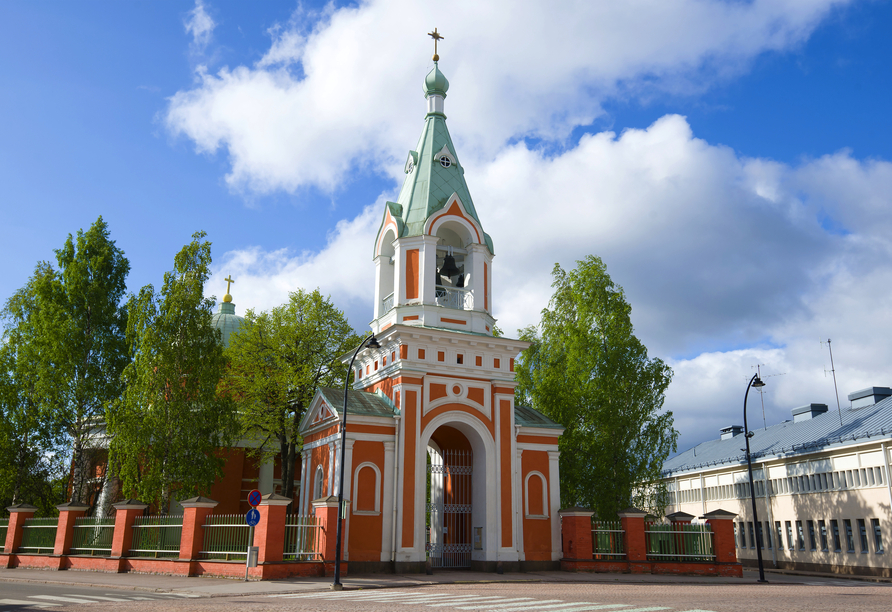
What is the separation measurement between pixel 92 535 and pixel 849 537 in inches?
1302

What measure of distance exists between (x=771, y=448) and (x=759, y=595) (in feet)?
90.6

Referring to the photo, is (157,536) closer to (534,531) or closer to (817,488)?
(534,531)

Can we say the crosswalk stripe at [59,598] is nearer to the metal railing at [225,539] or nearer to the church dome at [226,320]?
the metal railing at [225,539]

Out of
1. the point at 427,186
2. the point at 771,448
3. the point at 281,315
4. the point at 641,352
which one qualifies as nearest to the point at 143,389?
the point at 281,315

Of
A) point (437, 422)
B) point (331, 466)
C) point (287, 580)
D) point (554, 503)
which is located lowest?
point (287, 580)

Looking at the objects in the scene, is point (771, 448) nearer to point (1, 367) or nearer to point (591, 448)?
point (591, 448)

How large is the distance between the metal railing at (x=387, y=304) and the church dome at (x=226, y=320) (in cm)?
1500

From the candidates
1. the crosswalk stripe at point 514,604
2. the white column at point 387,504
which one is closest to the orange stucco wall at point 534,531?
the white column at point 387,504

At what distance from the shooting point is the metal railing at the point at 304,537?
A: 66.1 ft

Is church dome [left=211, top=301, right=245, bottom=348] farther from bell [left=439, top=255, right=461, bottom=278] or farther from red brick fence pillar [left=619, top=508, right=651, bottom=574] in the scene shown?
red brick fence pillar [left=619, top=508, right=651, bottom=574]

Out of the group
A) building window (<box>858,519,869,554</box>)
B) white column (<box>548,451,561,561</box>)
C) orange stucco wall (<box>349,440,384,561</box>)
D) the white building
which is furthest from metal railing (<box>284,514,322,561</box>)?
building window (<box>858,519,869,554</box>)

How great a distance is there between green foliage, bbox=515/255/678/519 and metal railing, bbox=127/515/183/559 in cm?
1575

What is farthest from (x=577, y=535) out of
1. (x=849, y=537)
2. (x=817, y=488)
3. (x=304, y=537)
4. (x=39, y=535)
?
(x=39, y=535)

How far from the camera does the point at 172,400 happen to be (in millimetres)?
25031
